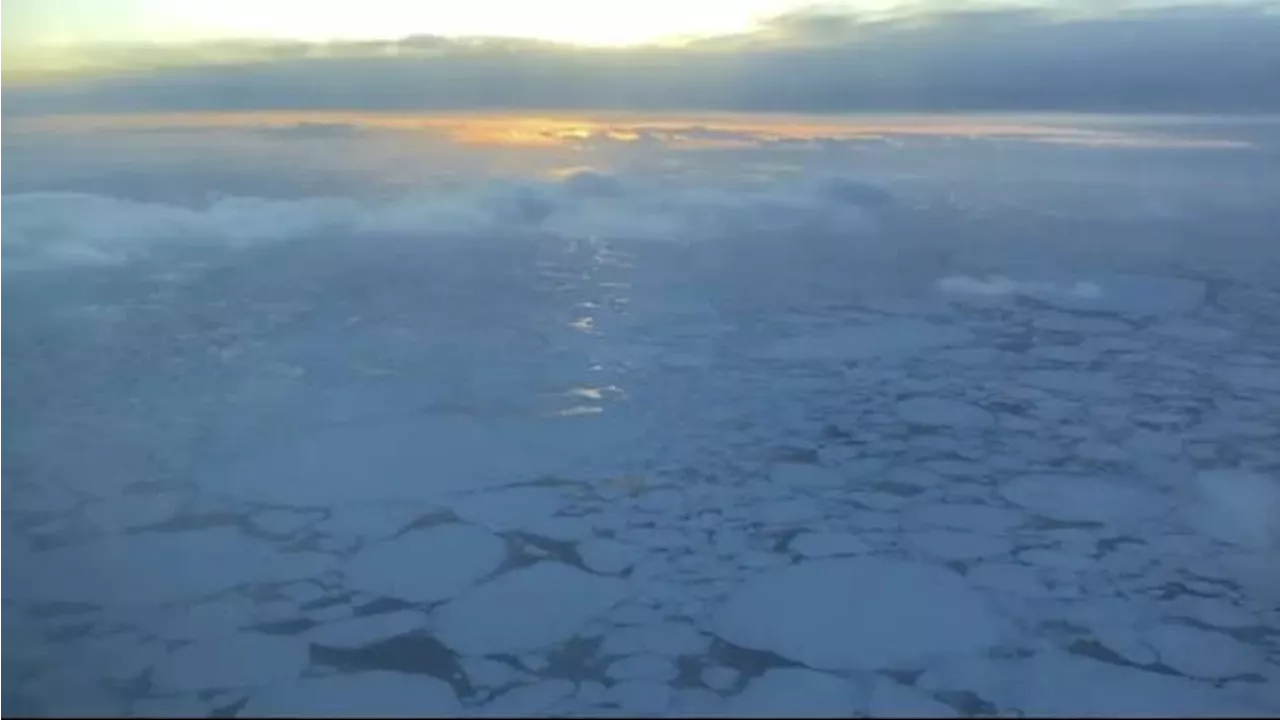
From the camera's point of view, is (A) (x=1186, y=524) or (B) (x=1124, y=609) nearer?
(B) (x=1124, y=609)

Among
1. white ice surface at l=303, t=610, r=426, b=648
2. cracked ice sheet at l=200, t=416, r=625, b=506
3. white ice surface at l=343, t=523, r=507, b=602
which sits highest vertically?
cracked ice sheet at l=200, t=416, r=625, b=506

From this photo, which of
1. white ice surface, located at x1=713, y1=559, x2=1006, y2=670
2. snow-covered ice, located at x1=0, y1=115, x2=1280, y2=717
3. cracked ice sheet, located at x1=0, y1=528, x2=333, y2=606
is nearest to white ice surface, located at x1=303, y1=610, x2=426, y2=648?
snow-covered ice, located at x1=0, y1=115, x2=1280, y2=717

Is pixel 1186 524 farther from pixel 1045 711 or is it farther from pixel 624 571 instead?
pixel 624 571

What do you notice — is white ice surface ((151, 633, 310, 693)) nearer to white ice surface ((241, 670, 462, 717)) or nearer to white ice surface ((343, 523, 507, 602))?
white ice surface ((241, 670, 462, 717))

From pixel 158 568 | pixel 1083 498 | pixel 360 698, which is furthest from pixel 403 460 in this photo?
pixel 1083 498

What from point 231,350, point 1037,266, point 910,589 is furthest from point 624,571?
point 1037,266

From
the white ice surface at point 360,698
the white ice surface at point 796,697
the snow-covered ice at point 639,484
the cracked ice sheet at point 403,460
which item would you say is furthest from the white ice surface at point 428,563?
the white ice surface at point 796,697

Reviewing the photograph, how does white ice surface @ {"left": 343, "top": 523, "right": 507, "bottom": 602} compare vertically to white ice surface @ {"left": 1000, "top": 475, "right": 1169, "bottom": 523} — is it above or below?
below

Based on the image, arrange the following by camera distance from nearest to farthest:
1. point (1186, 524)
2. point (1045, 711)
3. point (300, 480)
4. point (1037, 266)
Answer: point (1045, 711), point (1186, 524), point (300, 480), point (1037, 266)
